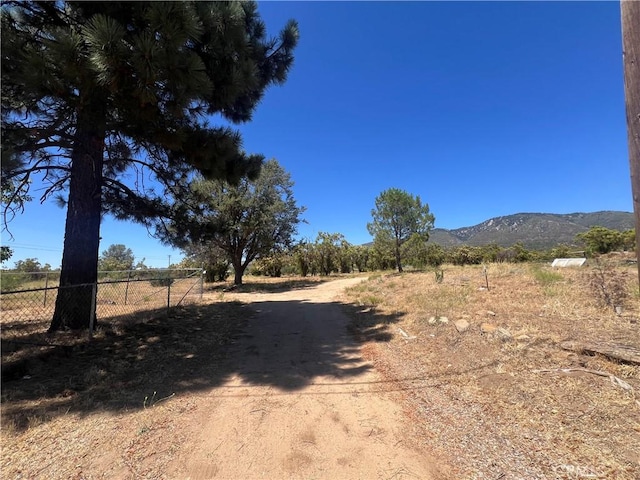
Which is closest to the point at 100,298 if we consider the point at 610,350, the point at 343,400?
the point at 343,400

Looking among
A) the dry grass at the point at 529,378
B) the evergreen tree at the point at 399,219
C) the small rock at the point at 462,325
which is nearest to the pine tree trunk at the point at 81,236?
the dry grass at the point at 529,378

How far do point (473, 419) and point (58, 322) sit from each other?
709 cm

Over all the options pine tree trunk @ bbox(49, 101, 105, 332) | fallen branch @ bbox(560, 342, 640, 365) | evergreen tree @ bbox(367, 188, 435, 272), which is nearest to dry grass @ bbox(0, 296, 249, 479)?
pine tree trunk @ bbox(49, 101, 105, 332)

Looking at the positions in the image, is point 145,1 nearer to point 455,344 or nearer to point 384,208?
point 455,344

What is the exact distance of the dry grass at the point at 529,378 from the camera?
2525 mm

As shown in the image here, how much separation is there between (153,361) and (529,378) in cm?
531

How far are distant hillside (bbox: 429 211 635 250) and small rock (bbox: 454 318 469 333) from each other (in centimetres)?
5864

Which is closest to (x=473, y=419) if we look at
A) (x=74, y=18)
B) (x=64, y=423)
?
→ (x=64, y=423)

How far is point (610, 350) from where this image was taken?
389 cm

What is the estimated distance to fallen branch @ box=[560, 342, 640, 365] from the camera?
12.0 feet

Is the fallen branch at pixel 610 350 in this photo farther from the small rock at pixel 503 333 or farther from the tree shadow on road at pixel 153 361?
the tree shadow on road at pixel 153 361

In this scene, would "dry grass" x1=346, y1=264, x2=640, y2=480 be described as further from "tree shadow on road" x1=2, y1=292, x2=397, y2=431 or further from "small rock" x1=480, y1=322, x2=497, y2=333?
"tree shadow on road" x1=2, y1=292, x2=397, y2=431

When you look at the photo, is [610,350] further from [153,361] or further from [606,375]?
[153,361]

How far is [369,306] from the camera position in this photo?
995 centimetres
